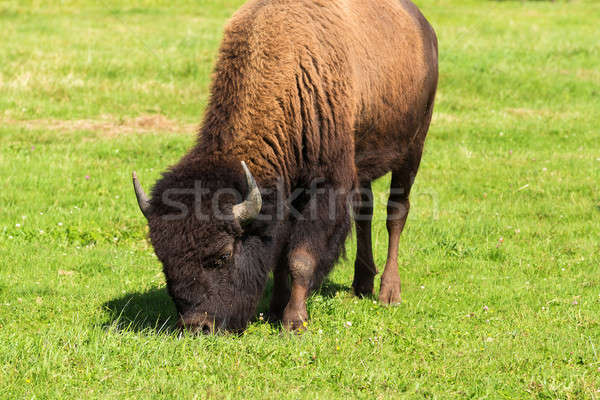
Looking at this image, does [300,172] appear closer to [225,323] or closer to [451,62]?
[225,323]

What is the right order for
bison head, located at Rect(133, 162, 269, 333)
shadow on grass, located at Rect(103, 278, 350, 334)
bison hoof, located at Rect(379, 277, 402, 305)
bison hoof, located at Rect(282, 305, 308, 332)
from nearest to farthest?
bison head, located at Rect(133, 162, 269, 333) → shadow on grass, located at Rect(103, 278, 350, 334) → bison hoof, located at Rect(282, 305, 308, 332) → bison hoof, located at Rect(379, 277, 402, 305)

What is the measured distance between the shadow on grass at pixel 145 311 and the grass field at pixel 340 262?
0.03 meters

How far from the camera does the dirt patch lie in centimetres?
1248

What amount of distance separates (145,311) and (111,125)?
24.5 feet

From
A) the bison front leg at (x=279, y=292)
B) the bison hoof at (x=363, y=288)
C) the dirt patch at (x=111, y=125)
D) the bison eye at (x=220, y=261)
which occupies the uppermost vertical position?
the bison eye at (x=220, y=261)

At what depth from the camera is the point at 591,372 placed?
4.86m

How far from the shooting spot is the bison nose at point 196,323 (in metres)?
5.11

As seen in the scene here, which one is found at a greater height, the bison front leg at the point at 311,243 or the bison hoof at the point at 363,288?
the bison front leg at the point at 311,243

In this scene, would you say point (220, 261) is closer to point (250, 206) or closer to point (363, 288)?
point (250, 206)

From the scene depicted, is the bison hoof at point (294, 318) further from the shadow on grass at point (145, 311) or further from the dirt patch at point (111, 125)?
the dirt patch at point (111, 125)

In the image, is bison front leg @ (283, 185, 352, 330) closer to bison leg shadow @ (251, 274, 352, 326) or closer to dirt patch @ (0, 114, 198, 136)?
bison leg shadow @ (251, 274, 352, 326)

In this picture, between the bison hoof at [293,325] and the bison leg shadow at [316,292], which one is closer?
the bison hoof at [293,325]

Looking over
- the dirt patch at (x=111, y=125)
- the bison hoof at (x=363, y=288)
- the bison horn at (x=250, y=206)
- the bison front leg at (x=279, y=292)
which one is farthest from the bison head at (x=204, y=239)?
the dirt patch at (x=111, y=125)

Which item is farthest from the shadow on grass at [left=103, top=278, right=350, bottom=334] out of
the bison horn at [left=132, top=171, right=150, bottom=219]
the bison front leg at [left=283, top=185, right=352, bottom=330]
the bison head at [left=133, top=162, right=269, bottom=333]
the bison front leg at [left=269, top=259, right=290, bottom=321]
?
the bison horn at [left=132, top=171, right=150, bottom=219]
